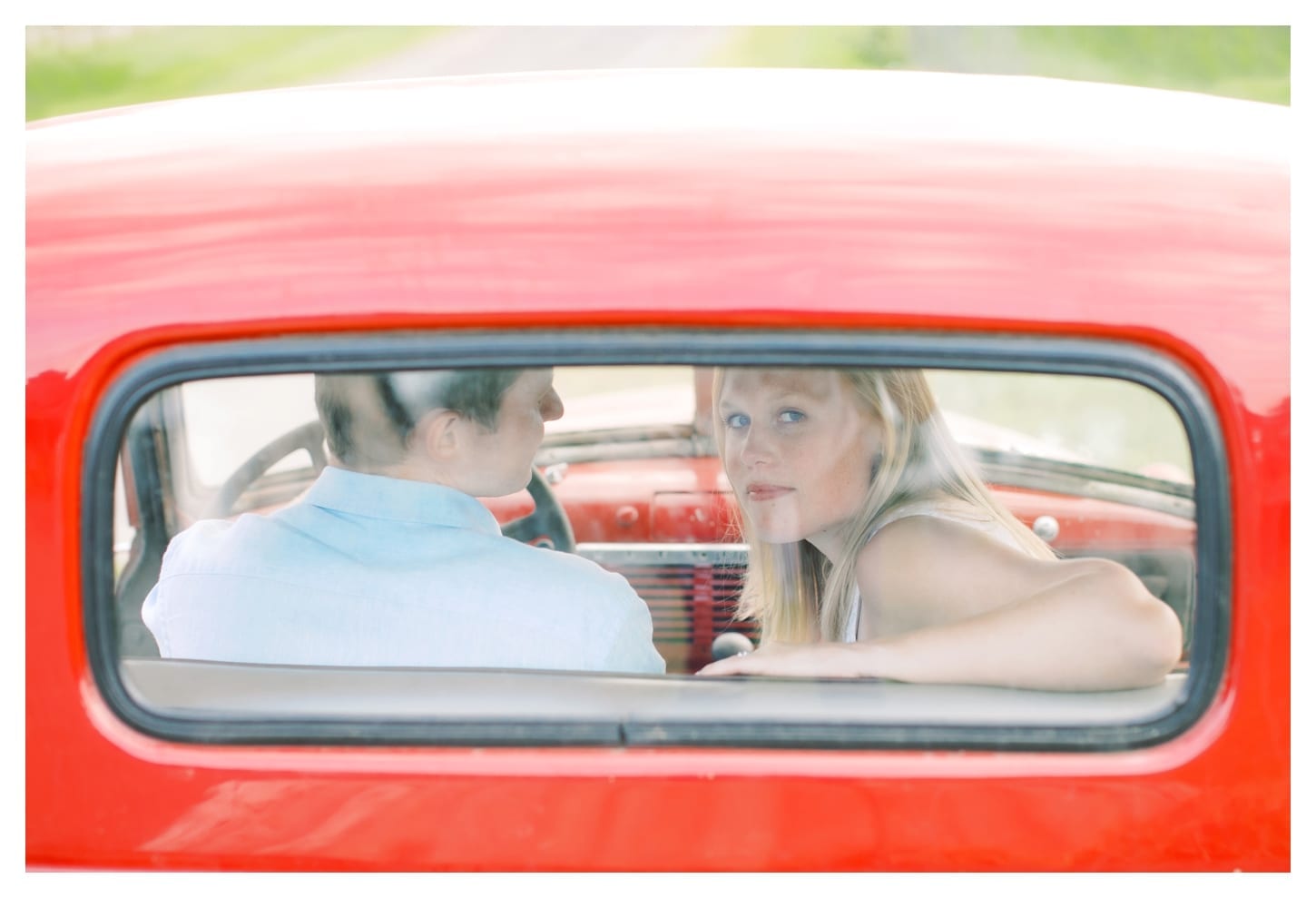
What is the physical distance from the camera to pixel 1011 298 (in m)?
1.28

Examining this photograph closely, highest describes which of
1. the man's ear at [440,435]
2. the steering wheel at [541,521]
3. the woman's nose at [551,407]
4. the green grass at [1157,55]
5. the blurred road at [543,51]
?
the blurred road at [543,51]

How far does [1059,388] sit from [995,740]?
3.22m

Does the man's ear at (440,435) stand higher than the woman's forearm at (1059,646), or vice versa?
the man's ear at (440,435)

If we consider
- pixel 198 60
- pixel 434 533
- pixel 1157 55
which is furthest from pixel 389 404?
pixel 198 60

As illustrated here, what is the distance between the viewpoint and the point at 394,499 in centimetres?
171

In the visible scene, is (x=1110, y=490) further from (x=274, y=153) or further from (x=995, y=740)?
(x=274, y=153)

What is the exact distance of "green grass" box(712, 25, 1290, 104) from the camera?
775 centimetres

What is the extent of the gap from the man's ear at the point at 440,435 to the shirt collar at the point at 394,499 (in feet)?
0.15

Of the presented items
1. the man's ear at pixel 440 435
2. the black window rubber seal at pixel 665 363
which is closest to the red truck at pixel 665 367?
the black window rubber seal at pixel 665 363

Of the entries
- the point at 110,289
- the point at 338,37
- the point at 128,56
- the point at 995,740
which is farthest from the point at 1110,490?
the point at 338,37

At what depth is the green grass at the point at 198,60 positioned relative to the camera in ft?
26.0

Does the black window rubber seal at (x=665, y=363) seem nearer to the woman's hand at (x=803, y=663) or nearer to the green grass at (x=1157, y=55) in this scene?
the woman's hand at (x=803, y=663)

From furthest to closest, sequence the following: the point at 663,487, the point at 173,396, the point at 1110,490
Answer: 1. the point at 663,487
2. the point at 1110,490
3. the point at 173,396

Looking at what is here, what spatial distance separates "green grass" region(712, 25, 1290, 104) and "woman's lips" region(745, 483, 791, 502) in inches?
245
